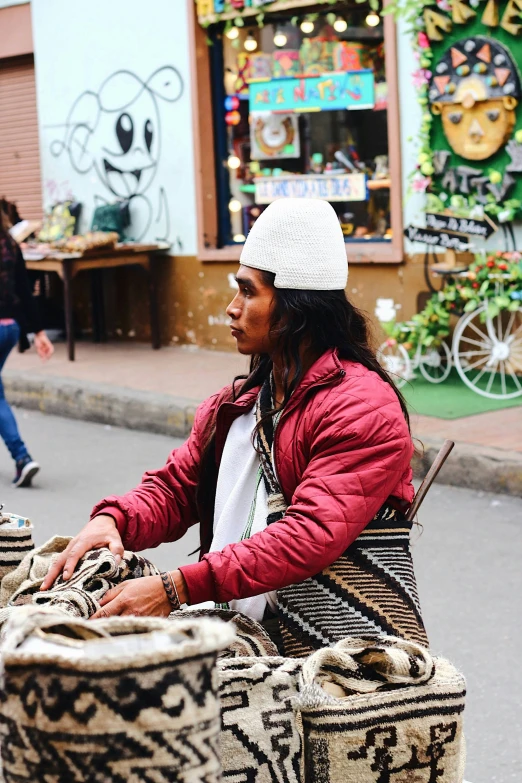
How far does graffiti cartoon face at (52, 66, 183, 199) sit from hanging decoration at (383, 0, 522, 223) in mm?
3240

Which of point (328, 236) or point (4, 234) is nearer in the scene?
point (328, 236)

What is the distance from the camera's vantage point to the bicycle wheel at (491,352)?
30.4 ft

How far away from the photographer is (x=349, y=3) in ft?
34.6

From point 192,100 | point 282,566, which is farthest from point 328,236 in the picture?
point 192,100

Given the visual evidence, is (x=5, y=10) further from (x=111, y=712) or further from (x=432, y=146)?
(x=111, y=712)

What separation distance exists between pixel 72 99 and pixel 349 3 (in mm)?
4150

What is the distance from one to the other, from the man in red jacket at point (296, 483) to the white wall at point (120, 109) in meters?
9.61

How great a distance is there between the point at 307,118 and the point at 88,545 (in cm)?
904

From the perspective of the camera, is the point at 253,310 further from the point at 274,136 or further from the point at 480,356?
the point at 274,136

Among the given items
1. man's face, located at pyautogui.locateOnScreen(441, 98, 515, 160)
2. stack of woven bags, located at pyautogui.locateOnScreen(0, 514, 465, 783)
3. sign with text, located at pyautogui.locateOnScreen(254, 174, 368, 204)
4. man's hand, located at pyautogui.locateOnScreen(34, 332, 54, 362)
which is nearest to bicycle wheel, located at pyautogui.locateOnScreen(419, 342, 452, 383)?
man's face, located at pyautogui.locateOnScreen(441, 98, 515, 160)

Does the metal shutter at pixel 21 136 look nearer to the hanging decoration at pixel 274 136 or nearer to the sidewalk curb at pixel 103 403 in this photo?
the hanging decoration at pixel 274 136

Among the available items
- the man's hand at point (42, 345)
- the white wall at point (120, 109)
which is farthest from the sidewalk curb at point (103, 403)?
the white wall at point (120, 109)

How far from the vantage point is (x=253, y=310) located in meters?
2.73

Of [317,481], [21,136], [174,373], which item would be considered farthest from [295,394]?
[21,136]
